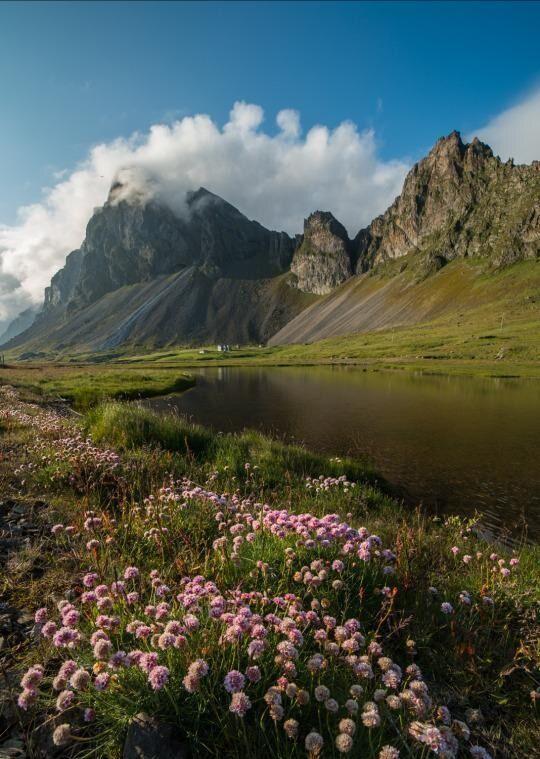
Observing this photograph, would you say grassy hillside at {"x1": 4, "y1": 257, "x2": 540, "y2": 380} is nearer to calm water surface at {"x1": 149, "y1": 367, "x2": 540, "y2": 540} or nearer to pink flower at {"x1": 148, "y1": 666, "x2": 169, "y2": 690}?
calm water surface at {"x1": 149, "y1": 367, "x2": 540, "y2": 540}

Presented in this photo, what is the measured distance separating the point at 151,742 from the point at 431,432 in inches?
1143

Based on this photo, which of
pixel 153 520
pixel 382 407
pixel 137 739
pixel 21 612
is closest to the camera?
pixel 137 739

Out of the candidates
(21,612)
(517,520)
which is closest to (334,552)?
(21,612)

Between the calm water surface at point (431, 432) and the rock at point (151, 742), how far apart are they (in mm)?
9434

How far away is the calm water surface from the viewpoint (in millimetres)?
16766

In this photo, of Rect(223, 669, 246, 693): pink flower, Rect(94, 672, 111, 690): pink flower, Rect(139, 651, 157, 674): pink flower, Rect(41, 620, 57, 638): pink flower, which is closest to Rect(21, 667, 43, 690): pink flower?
Rect(94, 672, 111, 690): pink flower

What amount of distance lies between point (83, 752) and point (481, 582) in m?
5.68

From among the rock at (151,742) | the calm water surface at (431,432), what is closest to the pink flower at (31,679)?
the rock at (151,742)

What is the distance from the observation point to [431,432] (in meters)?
28.9

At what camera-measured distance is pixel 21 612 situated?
4684mm

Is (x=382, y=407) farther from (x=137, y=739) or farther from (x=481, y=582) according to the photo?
(x=137, y=739)

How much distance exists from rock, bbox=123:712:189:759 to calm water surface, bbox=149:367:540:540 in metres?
9.43

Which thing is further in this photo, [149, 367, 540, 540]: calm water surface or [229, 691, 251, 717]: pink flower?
[149, 367, 540, 540]: calm water surface

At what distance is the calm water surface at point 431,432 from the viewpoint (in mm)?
16766
